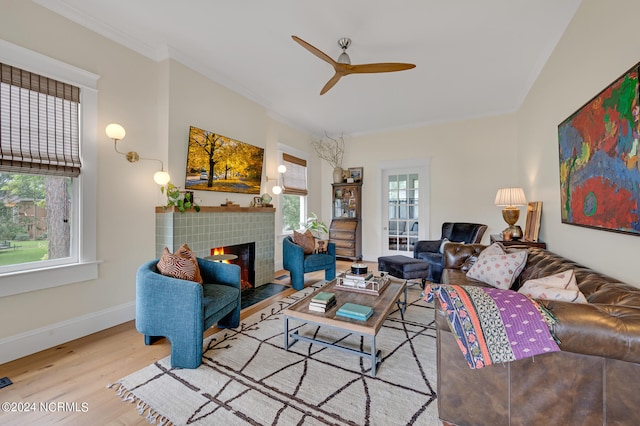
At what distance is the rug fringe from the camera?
1.52 metres

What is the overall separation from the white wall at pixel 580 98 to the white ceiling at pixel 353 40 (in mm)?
311

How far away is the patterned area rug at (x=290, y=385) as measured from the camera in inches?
61.4

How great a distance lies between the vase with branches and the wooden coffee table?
4.21m

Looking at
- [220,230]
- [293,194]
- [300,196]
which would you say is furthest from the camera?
[300,196]

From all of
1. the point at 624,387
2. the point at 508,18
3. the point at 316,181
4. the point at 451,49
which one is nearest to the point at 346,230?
the point at 316,181

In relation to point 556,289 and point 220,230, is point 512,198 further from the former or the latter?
point 220,230

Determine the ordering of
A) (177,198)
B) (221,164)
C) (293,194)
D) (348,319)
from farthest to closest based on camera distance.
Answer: (293,194), (221,164), (177,198), (348,319)

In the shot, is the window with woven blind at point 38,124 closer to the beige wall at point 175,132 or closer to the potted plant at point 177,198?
the beige wall at point 175,132

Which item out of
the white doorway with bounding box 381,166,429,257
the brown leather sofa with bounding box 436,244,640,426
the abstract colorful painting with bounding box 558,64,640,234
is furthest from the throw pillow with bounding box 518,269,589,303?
the white doorway with bounding box 381,166,429,257

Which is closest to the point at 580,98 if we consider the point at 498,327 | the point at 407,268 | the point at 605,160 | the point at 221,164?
the point at 605,160

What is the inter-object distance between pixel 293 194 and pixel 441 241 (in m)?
2.99

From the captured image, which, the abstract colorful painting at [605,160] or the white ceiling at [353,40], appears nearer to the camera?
the abstract colorful painting at [605,160]

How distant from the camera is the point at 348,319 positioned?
1.99m

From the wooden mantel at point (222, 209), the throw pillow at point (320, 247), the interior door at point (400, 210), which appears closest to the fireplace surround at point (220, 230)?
the wooden mantel at point (222, 209)
